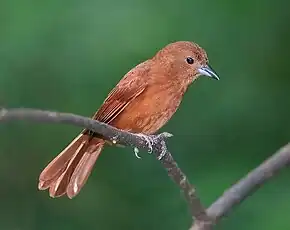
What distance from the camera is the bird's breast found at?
2.43m

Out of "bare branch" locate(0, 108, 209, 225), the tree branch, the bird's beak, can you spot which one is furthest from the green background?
the tree branch

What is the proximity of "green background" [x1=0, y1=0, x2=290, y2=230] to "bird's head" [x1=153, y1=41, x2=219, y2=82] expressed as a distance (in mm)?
727

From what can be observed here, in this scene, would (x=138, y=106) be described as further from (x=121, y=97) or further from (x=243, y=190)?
(x=243, y=190)

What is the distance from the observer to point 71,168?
8.00ft

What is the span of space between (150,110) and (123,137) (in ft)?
2.29

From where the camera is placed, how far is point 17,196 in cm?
343

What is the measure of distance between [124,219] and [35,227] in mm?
395

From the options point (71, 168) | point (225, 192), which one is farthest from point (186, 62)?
point (225, 192)

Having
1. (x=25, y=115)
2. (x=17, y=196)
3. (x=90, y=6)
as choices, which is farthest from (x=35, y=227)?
(x=25, y=115)

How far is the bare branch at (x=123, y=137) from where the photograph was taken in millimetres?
1230

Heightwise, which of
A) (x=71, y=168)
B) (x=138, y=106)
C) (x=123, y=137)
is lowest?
(x=71, y=168)

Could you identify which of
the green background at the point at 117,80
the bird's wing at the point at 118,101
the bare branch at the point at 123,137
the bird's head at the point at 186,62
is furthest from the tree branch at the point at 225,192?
the green background at the point at 117,80

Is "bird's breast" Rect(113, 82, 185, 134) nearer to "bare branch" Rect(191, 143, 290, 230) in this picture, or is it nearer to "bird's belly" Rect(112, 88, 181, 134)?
"bird's belly" Rect(112, 88, 181, 134)

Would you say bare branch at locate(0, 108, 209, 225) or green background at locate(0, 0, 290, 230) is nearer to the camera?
bare branch at locate(0, 108, 209, 225)
